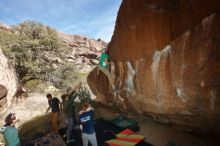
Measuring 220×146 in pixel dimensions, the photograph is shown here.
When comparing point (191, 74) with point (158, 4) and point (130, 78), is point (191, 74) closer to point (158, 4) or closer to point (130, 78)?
point (158, 4)

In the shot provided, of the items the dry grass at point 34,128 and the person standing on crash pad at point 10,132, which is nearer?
the person standing on crash pad at point 10,132

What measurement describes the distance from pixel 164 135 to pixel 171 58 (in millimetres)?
3268

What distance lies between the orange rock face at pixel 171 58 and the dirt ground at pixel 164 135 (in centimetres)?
49

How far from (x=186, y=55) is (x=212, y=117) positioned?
1.73 meters

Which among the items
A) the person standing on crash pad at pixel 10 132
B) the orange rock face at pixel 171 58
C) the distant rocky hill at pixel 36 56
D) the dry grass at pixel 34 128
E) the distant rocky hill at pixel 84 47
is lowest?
the dry grass at pixel 34 128

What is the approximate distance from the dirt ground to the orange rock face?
49 centimetres

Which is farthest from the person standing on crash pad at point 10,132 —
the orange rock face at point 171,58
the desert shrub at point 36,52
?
the desert shrub at point 36,52

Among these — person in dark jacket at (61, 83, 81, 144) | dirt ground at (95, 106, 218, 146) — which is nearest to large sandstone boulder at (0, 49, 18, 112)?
person in dark jacket at (61, 83, 81, 144)

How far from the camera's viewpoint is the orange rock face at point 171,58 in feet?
13.8

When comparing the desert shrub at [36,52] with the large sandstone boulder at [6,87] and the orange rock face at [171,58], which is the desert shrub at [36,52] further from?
the orange rock face at [171,58]

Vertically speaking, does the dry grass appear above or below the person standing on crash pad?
below

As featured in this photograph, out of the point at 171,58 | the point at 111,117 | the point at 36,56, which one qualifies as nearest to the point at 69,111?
the point at 111,117

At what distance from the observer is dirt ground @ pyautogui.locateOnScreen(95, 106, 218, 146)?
6383mm

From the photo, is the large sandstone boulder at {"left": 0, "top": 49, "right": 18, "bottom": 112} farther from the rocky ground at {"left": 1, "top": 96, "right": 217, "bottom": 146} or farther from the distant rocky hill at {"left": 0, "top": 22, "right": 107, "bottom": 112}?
the distant rocky hill at {"left": 0, "top": 22, "right": 107, "bottom": 112}
